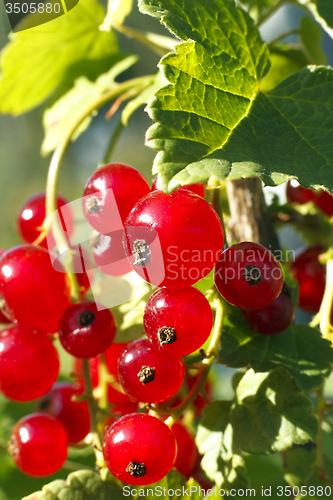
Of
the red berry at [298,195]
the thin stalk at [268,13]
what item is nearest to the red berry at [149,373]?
the red berry at [298,195]

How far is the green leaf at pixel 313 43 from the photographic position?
27.5 inches

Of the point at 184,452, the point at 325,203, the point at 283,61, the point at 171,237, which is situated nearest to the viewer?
the point at 171,237

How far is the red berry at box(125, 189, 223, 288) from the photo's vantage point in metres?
0.37

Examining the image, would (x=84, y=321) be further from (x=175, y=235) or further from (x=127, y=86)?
(x=127, y=86)

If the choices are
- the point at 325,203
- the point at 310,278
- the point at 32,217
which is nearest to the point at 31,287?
the point at 32,217

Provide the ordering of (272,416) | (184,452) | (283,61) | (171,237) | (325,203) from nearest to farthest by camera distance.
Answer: (171,237)
(272,416)
(184,452)
(283,61)
(325,203)

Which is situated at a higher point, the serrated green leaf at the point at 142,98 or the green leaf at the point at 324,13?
the green leaf at the point at 324,13

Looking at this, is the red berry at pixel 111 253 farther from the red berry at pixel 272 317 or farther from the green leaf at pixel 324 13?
the green leaf at pixel 324 13

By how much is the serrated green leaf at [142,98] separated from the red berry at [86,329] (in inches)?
10.1

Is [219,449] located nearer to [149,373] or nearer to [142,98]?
[149,373]

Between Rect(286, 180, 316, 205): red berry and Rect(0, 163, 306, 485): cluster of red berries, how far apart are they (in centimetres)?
32

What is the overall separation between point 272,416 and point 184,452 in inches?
7.0

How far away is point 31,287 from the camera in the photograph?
0.51m

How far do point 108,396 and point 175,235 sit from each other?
39 cm
